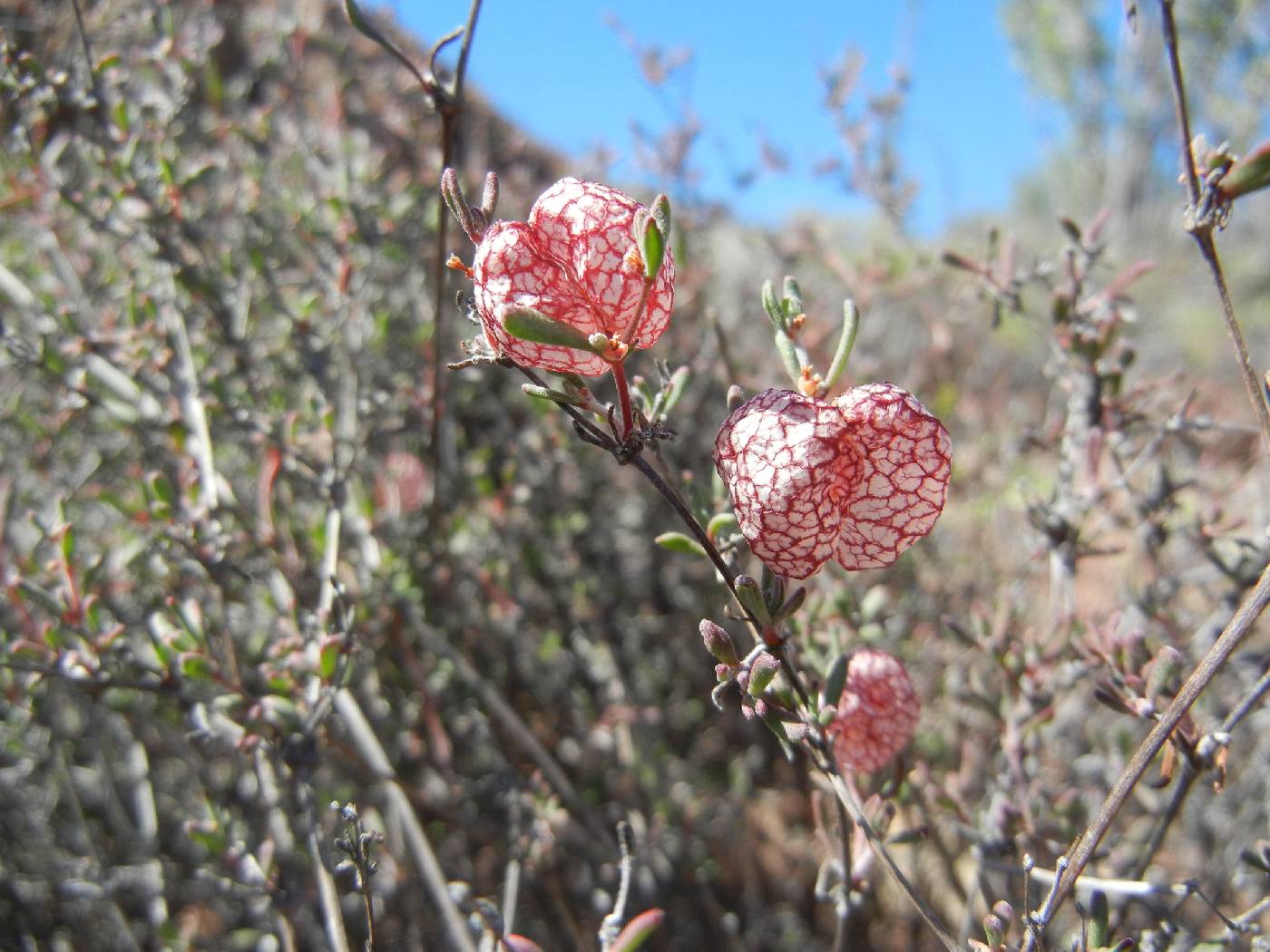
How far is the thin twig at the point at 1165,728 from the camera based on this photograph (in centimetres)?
75

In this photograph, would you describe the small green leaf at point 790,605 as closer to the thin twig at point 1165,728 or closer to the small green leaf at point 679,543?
the small green leaf at point 679,543

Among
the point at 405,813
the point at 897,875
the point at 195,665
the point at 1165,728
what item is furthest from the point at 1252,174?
the point at 405,813

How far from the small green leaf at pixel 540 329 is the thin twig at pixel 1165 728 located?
61 cm

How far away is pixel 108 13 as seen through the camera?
94.7 inches


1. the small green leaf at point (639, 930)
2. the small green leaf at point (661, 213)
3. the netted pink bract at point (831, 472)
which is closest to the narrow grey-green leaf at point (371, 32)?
the small green leaf at point (661, 213)

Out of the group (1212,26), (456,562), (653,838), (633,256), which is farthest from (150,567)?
(1212,26)

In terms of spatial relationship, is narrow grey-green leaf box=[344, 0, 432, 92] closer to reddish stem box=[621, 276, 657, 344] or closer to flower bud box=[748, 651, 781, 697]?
reddish stem box=[621, 276, 657, 344]

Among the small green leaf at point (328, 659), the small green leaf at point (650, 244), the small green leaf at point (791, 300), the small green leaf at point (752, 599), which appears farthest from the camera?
the small green leaf at point (328, 659)

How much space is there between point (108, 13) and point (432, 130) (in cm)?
115

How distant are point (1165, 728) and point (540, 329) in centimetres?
66

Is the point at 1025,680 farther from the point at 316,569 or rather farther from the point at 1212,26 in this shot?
the point at 1212,26

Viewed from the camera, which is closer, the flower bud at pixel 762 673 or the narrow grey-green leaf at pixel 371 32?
the flower bud at pixel 762 673

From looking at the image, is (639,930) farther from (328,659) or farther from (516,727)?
(516,727)

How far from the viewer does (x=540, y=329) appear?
70cm
